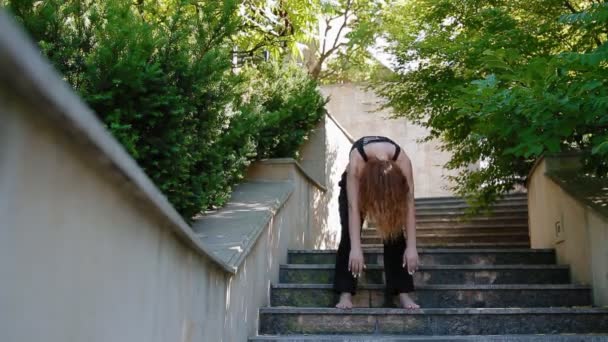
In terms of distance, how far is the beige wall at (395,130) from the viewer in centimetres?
1655

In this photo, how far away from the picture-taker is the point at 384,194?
459 centimetres

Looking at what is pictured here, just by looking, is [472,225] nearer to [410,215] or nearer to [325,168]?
[325,168]

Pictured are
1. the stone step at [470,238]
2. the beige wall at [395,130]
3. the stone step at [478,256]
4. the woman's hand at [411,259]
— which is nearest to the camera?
the woman's hand at [411,259]

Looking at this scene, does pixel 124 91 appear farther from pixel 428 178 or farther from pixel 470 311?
pixel 428 178

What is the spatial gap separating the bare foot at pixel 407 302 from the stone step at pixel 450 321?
134mm

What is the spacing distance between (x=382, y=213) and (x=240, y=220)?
44.3 inches

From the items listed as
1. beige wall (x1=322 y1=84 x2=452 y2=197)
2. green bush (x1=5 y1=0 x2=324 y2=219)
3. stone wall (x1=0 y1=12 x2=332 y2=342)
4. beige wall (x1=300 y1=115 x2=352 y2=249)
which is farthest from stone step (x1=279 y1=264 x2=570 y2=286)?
beige wall (x1=322 y1=84 x2=452 y2=197)

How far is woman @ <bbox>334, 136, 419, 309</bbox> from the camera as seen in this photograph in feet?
15.1

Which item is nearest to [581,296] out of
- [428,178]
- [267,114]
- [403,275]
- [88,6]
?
[403,275]

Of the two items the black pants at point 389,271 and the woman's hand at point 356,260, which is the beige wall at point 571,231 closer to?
the black pants at point 389,271

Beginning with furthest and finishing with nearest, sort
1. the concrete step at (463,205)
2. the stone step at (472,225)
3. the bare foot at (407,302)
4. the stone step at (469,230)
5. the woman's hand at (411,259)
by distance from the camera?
the concrete step at (463,205), the stone step at (472,225), the stone step at (469,230), the bare foot at (407,302), the woman's hand at (411,259)

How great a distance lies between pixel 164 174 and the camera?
4.23 metres

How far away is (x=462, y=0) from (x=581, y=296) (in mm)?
3506

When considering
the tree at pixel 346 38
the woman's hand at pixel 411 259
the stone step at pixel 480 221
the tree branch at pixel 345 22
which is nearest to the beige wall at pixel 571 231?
the woman's hand at pixel 411 259
